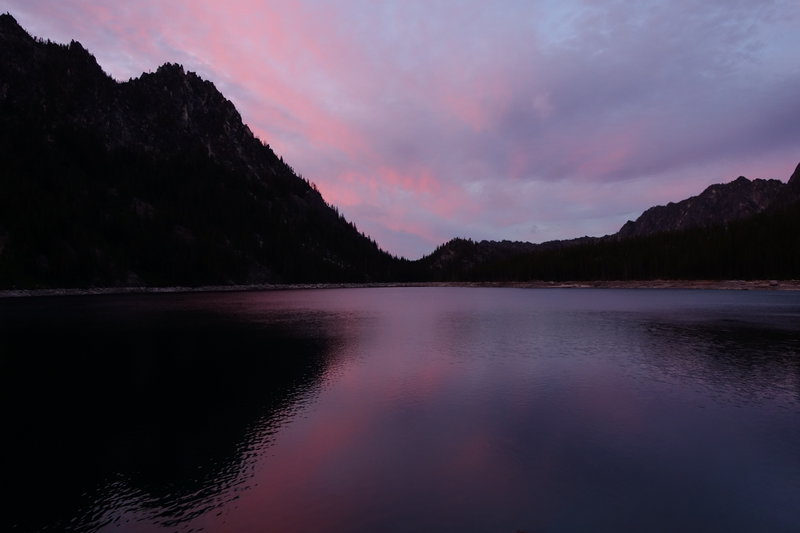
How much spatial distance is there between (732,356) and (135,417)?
48.4 m

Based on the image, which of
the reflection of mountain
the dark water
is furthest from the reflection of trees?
the reflection of mountain

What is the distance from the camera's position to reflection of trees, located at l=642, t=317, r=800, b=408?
96.4ft

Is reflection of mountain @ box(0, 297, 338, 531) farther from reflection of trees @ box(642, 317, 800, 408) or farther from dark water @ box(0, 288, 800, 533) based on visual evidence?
reflection of trees @ box(642, 317, 800, 408)

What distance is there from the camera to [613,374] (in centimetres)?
3353

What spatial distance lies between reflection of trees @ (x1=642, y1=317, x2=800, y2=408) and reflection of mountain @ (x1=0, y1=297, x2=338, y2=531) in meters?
30.0

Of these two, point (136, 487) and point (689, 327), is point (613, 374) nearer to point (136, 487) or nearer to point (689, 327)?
point (136, 487)

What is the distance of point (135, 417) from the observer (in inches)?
909

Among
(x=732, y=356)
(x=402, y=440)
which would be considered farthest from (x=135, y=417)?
(x=732, y=356)

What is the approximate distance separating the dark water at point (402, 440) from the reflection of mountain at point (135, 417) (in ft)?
0.45

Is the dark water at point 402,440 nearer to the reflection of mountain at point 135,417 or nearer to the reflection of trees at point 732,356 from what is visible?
the reflection of mountain at point 135,417

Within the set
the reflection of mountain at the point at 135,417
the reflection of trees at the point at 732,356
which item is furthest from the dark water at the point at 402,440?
the reflection of trees at the point at 732,356

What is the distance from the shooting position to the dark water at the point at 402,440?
13648mm

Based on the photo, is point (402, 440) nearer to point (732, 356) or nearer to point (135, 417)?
point (135, 417)

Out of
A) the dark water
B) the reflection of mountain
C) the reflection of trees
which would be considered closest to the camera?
the dark water
